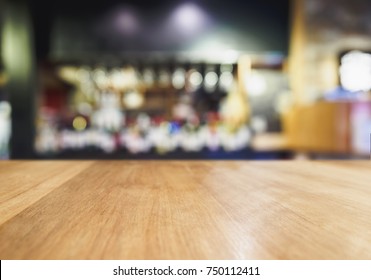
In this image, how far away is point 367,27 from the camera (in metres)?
5.03

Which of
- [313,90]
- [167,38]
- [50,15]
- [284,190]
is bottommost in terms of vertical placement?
[284,190]

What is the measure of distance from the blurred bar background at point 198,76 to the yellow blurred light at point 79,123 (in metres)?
0.03

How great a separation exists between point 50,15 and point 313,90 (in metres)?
3.57

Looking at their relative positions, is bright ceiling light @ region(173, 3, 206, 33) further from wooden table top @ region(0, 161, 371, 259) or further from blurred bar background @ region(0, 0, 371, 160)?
wooden table top @ region(0, 161, 371, 259)

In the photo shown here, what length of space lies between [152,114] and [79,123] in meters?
1.22

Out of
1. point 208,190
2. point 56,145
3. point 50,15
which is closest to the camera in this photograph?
point 208,190

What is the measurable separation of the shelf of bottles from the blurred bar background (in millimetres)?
15

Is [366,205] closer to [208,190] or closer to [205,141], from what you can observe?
[208,190]

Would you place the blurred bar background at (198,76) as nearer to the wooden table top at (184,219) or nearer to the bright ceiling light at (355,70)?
the bright ceiling light at (355,70)

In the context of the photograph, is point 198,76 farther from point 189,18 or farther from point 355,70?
point 355,70

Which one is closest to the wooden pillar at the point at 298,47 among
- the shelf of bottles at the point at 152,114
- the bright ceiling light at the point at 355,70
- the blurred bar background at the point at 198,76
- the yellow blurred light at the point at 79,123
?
the blurred bar background at the point at 198,76

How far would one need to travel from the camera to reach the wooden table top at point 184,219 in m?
0.31

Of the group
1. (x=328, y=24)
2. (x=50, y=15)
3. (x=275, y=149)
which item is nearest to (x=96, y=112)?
(x=50, y=15)

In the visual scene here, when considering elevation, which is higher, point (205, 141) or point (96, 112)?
point (96, 112)
